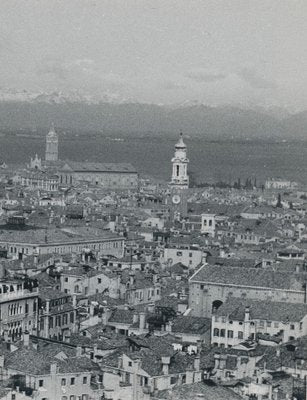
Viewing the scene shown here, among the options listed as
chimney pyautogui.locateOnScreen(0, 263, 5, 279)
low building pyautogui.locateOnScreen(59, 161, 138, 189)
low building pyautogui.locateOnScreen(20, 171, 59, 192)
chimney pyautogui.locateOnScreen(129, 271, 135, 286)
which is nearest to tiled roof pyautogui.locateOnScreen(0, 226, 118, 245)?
chimney pyautogui.locateOnScreen(129, 271, 135, 286)

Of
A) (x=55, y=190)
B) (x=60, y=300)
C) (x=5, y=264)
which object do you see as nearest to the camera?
(x=60, y=300)

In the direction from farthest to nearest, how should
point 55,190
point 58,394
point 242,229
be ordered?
point 55,190 < point 242,229 < point 58,394

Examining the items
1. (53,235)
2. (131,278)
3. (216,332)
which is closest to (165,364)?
(216,332)

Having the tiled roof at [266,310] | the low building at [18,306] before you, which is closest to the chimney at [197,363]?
the tiled roof at [266,310]

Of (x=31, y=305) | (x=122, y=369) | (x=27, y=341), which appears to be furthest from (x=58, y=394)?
(x=31, y=305)

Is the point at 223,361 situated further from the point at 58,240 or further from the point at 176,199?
the point at 176,199

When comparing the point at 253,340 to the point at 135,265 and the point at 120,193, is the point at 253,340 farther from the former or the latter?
the point at 120,193

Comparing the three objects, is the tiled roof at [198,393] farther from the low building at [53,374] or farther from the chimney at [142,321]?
the chimney at [142,321]

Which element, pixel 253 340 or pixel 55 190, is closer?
pixel 253 340
